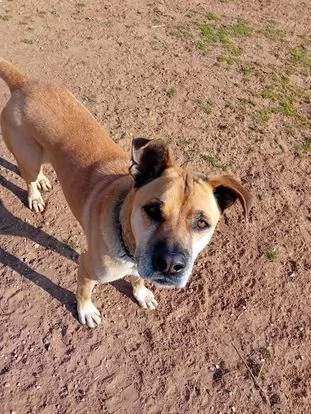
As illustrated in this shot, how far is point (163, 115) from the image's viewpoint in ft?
24.1

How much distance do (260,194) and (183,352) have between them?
8.87 ft

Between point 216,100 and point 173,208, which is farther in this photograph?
point 216,100

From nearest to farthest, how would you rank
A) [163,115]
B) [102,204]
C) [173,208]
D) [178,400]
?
[173,208] < [102,204] < [178,400] < [163,115]

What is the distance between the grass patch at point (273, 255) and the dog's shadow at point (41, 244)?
1.88 m

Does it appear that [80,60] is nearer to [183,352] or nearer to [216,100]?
[216,100]

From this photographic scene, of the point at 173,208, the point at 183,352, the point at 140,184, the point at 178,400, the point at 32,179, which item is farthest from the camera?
the point at 32,179

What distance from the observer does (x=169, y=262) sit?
3395 millimetres

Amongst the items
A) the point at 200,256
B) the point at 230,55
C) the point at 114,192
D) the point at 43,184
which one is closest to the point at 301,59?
the point at 230,55

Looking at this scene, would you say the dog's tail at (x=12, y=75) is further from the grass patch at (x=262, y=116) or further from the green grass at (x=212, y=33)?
the green grass at (x=212, y=33)

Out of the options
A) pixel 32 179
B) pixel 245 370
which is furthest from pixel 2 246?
pixel 245 370

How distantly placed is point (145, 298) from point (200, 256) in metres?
0.99

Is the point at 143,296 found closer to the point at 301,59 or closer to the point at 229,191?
the point at 229,191

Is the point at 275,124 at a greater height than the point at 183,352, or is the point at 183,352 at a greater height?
the point at 275,124

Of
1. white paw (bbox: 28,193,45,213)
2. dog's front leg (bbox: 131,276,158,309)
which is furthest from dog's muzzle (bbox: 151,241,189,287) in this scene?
white paw (bbox: 28,193,45,213)
